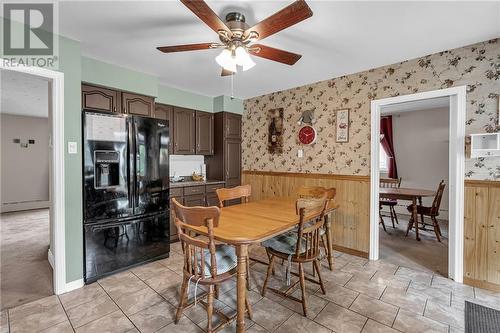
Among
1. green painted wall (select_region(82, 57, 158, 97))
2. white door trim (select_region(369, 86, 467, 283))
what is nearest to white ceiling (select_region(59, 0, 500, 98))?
green painted wall (select_region(82, 57, 158, 97))

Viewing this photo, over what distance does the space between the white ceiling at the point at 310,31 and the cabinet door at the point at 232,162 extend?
1546mm

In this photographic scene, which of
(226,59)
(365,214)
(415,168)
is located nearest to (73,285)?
(226,59)

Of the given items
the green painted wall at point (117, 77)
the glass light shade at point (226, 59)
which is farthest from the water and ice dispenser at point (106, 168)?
the glass light shade at point (226, 59)

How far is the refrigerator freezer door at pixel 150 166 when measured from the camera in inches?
109

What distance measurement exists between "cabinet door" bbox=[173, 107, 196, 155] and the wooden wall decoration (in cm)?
131

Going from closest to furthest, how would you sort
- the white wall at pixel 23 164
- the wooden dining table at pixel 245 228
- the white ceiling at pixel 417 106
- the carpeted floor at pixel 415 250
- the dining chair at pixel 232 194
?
the wooden dining table at pixel 245 228
the dining chair at pixel 232 194
the carpeted floor at pixel 415 250
the white ceiling at pixel 417 106
the white wall at pixel 23 164

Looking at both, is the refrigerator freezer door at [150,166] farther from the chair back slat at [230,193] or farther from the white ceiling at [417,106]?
the white ceiling at [417,106]

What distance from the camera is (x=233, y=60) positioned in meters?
1.84

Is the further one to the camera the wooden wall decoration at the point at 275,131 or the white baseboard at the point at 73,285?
the wooden wall decoration at the point at 275,131

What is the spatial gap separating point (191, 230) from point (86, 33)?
2.06 meters

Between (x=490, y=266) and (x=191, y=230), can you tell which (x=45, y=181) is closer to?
(x=191, y=230)

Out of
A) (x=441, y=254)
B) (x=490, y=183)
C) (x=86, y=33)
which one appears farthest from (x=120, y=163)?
(x=441, y=254)

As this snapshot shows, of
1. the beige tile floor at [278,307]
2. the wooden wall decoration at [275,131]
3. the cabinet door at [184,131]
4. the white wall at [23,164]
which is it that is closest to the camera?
the beige tile floor at [278,307]

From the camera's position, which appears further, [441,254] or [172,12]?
[441,254]
